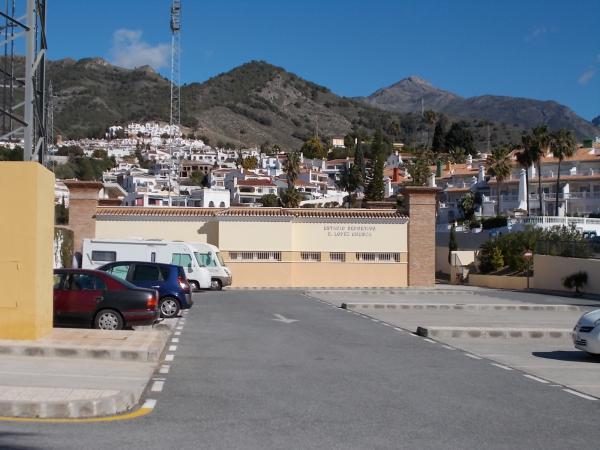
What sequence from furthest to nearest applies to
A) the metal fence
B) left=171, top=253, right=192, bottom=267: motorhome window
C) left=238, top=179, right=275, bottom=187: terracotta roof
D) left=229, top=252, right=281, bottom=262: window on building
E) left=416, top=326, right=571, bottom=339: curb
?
left=238, top=179, right=275, bottom=187: terracotta roof → left=229, top=252, right=281, bottom=262: window on building → the metal fence → left=171, top=253, right=192, bottom=267: motorhome window → left=416, top=326, right=571, bottom=339: curb

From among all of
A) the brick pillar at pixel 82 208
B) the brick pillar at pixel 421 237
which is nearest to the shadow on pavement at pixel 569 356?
the brick pillar at pixel 421 237

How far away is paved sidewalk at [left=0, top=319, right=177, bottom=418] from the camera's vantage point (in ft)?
31.3

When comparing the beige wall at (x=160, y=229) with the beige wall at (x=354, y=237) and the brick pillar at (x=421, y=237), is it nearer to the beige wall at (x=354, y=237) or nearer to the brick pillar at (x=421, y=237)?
the beige wall at (x=354, y=237)

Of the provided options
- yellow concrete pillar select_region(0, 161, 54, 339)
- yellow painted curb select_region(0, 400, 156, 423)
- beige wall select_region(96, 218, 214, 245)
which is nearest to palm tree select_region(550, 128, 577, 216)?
beige wall select_region(96, 218, 214, 245)

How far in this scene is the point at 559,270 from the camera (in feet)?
159

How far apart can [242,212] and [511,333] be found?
29.8m

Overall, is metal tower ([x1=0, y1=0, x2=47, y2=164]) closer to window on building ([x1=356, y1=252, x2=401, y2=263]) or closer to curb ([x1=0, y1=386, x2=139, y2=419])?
curb ([x1=0, y1=386, x2=139, y2=419])

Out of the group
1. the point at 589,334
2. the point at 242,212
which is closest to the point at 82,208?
the point at 242,212

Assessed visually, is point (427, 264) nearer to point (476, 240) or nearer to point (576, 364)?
point (476, 240)

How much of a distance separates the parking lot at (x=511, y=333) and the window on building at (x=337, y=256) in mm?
13162

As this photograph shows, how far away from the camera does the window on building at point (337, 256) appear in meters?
49.2

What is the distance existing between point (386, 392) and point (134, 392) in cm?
372

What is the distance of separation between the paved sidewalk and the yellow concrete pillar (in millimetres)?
402

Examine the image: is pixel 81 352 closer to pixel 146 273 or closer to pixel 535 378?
pixel 535 378
